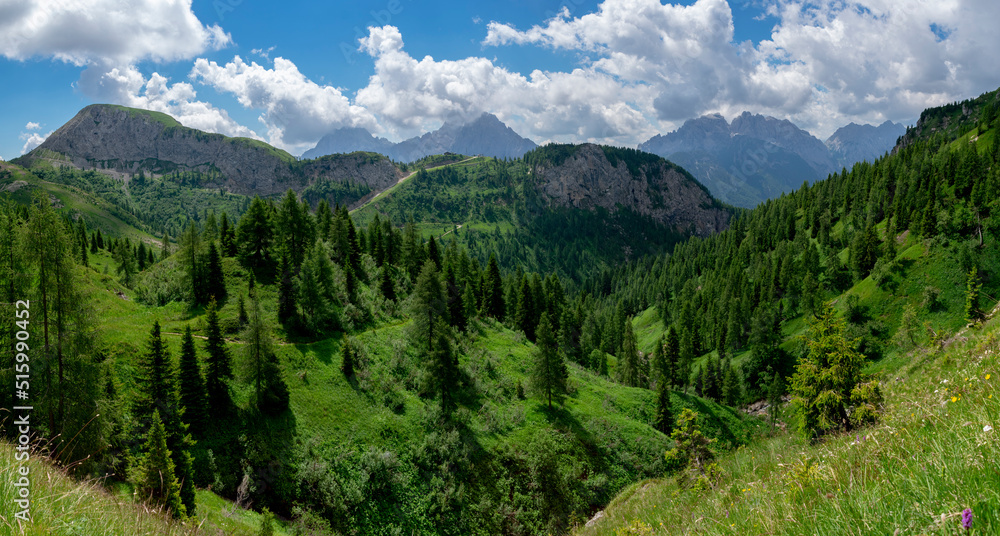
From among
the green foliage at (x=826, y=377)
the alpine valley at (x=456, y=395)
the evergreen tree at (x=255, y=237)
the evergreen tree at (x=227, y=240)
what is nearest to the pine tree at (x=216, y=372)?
the alpine valley at (x=456, y=395)

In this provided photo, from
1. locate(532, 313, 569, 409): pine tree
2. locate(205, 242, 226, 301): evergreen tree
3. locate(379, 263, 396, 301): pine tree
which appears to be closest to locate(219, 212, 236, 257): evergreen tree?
locate(205, 242, 226, 301): evergreen tree

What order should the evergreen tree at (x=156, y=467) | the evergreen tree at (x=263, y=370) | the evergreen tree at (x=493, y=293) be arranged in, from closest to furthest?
the evergreen tree at (x=156, y=467)
the evergreen tree at (x=263, y=370)
the evergreen tree at (x=493, y=293)

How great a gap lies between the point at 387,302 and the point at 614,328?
267 ft

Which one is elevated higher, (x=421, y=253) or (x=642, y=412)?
(x=421, y=253)

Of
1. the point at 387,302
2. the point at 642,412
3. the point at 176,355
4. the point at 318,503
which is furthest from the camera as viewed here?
the point at 387,302

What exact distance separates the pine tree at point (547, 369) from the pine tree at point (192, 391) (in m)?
31.6

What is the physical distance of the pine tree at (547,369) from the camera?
48.6 metres

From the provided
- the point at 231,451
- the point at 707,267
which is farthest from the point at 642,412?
the point at 707,267

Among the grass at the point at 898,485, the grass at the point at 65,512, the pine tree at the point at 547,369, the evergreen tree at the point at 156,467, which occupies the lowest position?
the pine tree at the point at 547,369

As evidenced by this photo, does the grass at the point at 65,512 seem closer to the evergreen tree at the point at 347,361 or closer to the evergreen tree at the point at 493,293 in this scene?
the evergreen tree at the point at 347,361

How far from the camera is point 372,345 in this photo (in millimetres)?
51188

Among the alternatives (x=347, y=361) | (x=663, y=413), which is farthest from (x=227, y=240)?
(x=663, y=413)

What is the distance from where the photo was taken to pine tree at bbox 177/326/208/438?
104 feet

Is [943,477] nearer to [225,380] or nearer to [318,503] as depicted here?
[318,503]
